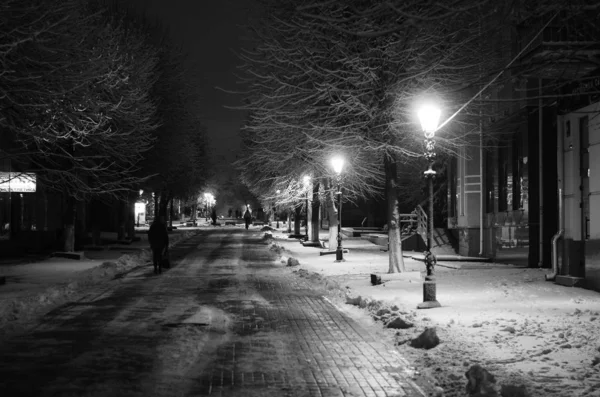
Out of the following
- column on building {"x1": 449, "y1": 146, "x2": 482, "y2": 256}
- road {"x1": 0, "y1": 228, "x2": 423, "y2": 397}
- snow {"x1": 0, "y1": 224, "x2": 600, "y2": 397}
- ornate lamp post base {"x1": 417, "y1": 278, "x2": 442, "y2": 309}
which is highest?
column on building {"x1": 449, "y1": 146, "x2": 482, "y2": 256}

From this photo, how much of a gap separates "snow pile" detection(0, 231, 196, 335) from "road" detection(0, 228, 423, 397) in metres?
0.40

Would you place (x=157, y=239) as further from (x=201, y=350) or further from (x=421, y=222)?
(x=421, y=222)

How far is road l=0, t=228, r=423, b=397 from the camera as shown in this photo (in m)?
7.02

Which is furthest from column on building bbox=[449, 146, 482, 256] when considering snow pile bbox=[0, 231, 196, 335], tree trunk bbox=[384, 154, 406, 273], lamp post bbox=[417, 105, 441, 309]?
snow pile bbox=[0, 231, 196, 335]

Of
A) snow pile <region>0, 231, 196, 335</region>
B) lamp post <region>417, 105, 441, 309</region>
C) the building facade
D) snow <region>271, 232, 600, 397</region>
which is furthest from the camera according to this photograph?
the building facade

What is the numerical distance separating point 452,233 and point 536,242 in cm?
973

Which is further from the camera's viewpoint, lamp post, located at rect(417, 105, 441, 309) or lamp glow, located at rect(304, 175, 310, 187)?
lamp glow, located at rect(304, 175, 310, 187)

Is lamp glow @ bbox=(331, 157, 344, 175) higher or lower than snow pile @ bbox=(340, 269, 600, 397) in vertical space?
higher

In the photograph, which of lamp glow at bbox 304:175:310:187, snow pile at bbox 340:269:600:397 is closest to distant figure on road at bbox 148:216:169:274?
snow pile at bbox 340:269:600:397

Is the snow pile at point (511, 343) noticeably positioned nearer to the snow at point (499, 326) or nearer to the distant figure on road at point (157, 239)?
the snow at point (499, 326)

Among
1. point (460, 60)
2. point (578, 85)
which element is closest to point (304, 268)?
point (460, 60)

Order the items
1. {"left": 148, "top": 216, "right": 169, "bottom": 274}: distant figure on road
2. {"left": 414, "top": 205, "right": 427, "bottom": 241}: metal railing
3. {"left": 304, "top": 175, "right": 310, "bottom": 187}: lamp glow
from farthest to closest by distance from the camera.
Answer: {"left": 304, "top": 175, "right": 310, "bottom": 187}: lamp glow → {"left": 414, "top": 205, "right": 427, "bottom": 241}: metal railing → {"left": 148, "top": 216, "right": 169, "bottom": 274}: distant figure on road

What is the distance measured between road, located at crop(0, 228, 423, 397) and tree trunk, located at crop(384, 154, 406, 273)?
464cm

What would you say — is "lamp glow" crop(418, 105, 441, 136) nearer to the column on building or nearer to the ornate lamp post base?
the ornate lamp post base
